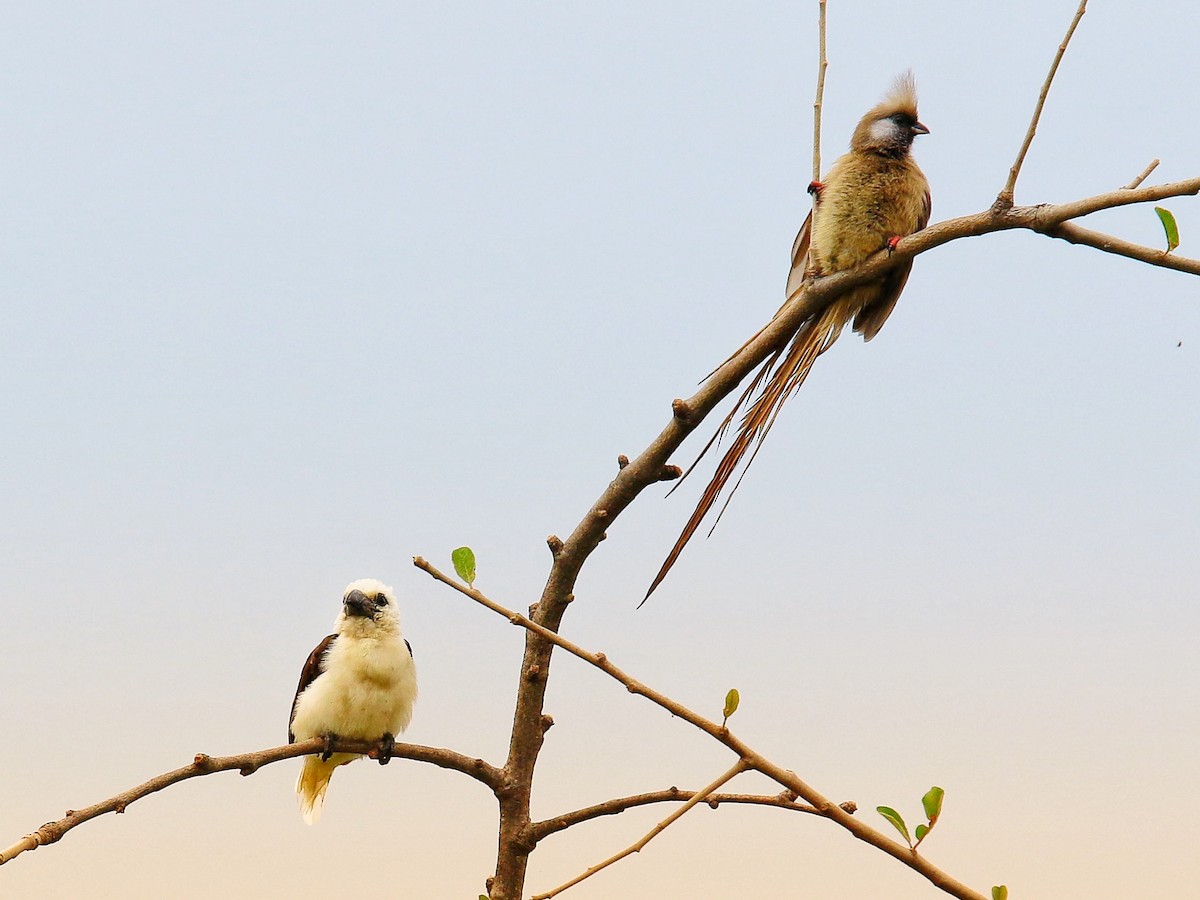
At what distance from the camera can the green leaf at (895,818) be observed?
4.51 ft

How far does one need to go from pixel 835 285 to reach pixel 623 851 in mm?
1197

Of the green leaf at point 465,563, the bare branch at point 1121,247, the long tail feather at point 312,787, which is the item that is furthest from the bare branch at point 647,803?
the long tail feather at point 312,787

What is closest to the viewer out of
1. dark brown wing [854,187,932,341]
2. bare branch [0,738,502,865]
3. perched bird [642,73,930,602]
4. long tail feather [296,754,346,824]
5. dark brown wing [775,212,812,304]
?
bare branch [0,738,502,865]

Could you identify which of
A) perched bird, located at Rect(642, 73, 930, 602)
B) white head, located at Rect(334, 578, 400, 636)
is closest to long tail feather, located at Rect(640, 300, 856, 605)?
perched bird, located at Rect(642, 73, 930, 602)

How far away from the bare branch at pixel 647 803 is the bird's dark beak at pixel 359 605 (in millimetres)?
1115

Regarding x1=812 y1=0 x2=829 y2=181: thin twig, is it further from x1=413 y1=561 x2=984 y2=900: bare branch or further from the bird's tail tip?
the bird's tail tip

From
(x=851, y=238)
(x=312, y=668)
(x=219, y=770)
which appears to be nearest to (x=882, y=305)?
(x=851, y=238)

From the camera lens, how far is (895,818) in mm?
1398

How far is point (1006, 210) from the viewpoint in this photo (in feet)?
5.82

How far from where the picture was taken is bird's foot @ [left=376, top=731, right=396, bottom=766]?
2.34 m

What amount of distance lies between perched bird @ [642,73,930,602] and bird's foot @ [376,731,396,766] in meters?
0.77

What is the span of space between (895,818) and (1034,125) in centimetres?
104

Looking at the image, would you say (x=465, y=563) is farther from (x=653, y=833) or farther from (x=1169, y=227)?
(x=1169, y=227)

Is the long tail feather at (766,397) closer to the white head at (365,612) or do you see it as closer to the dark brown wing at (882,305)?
the dark brown wing at (882,305)
